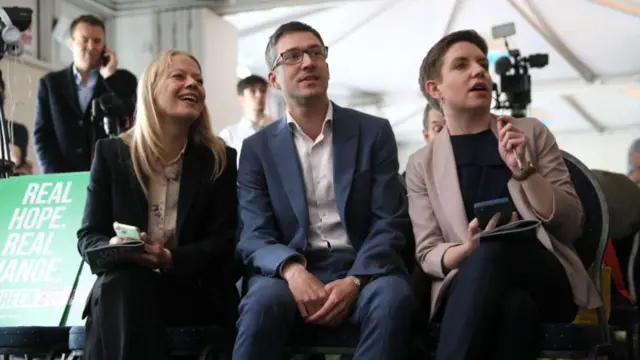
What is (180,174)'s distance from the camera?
6.35 ft

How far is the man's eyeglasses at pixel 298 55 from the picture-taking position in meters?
1.92

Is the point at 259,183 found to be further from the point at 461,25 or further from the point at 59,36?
the point at 461,25

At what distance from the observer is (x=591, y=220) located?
1800 mm

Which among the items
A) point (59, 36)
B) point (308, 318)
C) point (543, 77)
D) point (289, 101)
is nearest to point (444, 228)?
point (308, 318)

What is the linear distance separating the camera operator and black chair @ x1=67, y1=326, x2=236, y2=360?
1.26 metres

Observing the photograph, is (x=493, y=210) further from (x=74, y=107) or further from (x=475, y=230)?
(x=74, y=107)

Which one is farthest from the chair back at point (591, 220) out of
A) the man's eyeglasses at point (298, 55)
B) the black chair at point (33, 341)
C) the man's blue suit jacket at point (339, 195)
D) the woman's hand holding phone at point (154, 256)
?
the black chair at point (33, 341)

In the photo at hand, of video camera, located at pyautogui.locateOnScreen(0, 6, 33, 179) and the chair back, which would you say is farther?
video camera, located at pyautogui.locateOnScreen(0, 6, 33, 179)

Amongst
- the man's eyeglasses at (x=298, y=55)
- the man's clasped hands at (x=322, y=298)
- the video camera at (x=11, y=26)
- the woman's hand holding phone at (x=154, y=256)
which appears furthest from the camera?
the video camera at (x=11, y=26)

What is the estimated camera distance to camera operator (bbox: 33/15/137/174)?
291 centimetres

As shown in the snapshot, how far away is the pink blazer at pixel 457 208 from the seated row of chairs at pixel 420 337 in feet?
0.31

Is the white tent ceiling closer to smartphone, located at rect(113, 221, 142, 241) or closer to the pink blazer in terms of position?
the pink blazer

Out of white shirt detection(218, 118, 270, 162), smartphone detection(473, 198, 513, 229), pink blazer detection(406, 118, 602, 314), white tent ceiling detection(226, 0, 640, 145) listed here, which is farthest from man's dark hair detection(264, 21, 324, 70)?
white tent ceiling detection(226, 0, 640, 145)

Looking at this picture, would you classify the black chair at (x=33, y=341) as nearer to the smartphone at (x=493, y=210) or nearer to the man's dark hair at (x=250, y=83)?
the smartphone at (x=493, y=210)
